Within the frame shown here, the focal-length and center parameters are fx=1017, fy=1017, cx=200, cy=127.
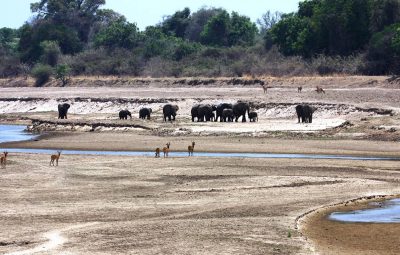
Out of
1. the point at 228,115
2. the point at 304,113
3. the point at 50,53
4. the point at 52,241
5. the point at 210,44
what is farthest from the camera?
the point at 210,44

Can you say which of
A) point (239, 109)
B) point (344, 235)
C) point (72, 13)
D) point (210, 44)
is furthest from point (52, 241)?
point (72, 13)

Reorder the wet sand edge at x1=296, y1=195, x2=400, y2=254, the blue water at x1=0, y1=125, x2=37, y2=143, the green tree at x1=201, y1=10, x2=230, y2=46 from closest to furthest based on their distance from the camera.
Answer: the wet sand edge at x1=296, y1=195, x2=400, y2=254, the blue water at x1=0, y1=125, x2=37, y2=143, the green tree at x1=201, y1=10, x2=230, y2=46

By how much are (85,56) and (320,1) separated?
27.4m

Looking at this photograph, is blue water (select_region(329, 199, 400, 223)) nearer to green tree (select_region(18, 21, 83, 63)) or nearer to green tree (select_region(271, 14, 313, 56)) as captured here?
green tree (select_region(271, 14, 313, 56))

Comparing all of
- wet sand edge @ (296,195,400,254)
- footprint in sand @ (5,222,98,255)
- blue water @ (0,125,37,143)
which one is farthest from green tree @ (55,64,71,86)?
footprint in sand @ (5,222,98,255)

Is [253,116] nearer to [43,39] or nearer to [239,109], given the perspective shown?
[239,109]

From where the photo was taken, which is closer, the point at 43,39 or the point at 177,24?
the point at 43,39

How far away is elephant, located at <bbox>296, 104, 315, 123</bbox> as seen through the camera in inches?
1834

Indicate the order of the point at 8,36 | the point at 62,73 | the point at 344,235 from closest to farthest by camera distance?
the point at 344,235 → the point at 62,73 → the point at 8,36

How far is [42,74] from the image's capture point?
303 ft

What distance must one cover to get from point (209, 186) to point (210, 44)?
268 ft

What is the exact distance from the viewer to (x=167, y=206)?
70.2ft

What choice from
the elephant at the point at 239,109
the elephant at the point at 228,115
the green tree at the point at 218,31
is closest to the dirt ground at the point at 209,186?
the elephant at the point at 228,115

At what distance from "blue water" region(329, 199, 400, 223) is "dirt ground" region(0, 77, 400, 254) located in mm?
389
